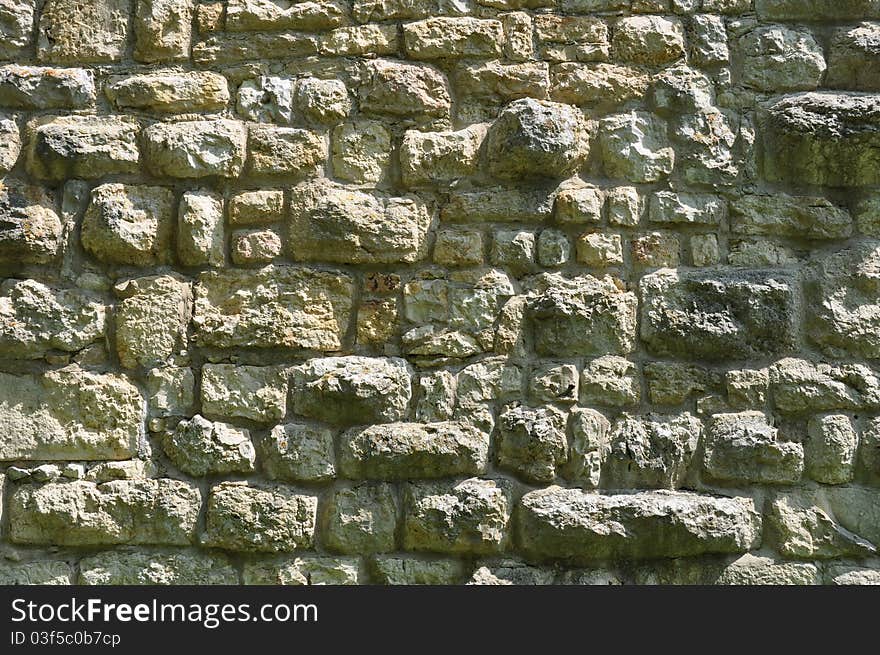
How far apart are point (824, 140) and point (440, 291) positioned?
4.43ft

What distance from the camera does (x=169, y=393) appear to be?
290cm

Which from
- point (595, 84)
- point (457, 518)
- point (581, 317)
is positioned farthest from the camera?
point (595, 84)

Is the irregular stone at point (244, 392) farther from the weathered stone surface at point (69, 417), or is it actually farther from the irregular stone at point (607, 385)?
the irregular stone at point (607, 385)

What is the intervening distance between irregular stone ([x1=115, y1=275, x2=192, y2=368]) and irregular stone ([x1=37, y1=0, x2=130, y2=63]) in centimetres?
77

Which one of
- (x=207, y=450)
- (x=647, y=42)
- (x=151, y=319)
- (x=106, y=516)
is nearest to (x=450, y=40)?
(x=647, y=42)

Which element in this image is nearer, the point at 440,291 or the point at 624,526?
the point at 624,526

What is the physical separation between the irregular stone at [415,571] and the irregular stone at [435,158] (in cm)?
120

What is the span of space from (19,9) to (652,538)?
2660mm

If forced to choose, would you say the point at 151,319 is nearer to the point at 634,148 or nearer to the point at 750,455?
the point at 634,148

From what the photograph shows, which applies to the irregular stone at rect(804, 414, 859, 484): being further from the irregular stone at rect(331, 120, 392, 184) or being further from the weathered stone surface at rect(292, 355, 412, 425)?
the irregular stone at rect(331, 120, 392, 184)

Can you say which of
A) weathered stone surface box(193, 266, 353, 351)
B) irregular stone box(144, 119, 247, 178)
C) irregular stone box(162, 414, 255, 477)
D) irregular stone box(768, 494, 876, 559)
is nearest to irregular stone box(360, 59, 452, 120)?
irregular stone box(144, 119, 247, 178)

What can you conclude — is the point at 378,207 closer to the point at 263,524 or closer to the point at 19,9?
the point at 263,524

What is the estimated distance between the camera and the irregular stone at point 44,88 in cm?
298

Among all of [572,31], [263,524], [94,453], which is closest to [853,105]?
[572,31]
